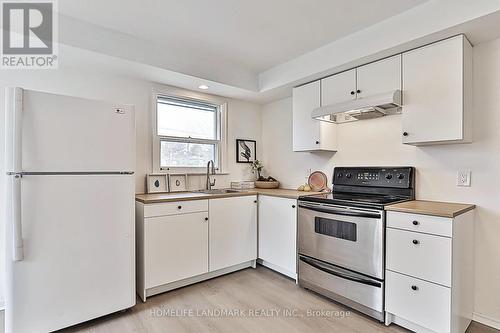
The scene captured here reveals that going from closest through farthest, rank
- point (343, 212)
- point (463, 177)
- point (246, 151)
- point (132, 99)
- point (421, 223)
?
1. point (421, 223)
2. point (463, 177)
3. point (343, 212)
4. point (132, 99)
5. point (246, 151)

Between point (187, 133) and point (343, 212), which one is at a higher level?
point (187, 133)

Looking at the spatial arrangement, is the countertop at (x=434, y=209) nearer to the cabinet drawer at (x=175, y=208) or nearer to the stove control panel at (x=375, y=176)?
the stove control panel at (x=375, y=176)

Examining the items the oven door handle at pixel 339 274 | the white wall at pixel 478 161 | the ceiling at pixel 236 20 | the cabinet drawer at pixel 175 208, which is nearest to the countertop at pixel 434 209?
the white wall at pixel 478 161

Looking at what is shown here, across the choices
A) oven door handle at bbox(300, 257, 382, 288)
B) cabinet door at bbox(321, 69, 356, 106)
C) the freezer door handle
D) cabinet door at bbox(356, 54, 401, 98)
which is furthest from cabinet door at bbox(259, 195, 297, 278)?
the freezer door handle

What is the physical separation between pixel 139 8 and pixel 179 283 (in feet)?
7.90

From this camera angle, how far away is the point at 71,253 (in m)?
1.87

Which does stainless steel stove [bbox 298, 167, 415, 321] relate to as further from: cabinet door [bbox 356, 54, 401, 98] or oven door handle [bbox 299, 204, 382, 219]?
cabinet door [bbox 356, 54, 401, 98]

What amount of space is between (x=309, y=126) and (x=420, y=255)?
162 cm

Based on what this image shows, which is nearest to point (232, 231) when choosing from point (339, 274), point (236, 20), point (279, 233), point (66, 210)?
point (279, 233)

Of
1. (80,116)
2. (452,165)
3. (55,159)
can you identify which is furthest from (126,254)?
(452,165)

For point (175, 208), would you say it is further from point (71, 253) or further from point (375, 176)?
point (375, 176)

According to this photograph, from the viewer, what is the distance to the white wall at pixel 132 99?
2277 mm

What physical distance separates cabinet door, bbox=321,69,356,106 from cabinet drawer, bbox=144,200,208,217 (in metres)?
1.64

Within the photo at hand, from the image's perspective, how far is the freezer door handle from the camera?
1672mm
